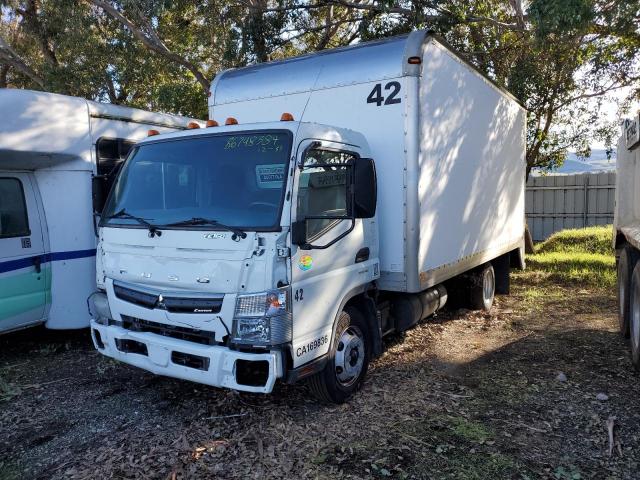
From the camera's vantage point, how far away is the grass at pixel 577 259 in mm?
10430

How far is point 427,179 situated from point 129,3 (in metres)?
9.12

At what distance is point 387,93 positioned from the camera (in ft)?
15.8

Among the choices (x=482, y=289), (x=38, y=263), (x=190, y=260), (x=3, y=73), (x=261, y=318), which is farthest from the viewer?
(x=3, y=73)

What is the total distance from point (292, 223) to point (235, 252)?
46 cm

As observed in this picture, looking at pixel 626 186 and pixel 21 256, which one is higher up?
pixel 626 186

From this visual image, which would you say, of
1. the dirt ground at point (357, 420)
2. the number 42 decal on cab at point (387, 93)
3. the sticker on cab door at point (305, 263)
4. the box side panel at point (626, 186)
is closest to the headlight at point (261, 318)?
the sticker on cab door at point (305, 263)

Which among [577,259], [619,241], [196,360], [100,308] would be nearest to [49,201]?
[100,308]

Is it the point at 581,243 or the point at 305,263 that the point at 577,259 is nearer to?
the point at 581,243

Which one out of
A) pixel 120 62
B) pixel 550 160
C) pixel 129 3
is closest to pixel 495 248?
pixel 550 160

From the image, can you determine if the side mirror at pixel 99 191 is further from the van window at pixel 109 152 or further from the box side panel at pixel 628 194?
the box side panel at pixel 628 194

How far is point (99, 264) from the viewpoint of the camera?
15.0ft

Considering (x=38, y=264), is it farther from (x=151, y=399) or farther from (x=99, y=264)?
(x=151, y=399)

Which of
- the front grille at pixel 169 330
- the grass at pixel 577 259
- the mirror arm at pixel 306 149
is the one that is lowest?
the grass at pixel 577 259

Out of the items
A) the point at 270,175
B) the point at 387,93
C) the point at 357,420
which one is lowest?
the point at 357,420
